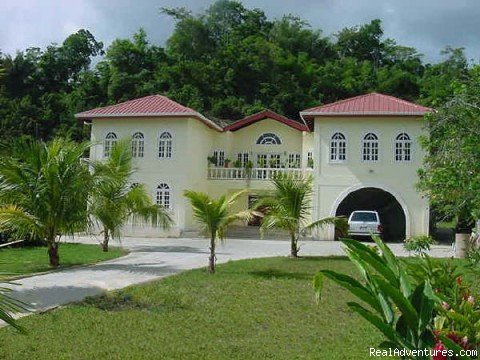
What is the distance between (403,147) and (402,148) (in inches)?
2.5

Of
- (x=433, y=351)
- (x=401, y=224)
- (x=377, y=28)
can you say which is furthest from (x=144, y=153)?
(x=377, y=28)

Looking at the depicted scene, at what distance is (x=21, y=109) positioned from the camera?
45781 mm

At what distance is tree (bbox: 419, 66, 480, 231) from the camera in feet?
33.8

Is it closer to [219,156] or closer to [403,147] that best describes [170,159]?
[219,156]

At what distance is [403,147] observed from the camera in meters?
26.5

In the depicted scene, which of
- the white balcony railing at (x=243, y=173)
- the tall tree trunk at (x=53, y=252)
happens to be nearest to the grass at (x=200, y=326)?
the tall tree trunk at (x=53, y=252)

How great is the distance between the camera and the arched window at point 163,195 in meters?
27.9

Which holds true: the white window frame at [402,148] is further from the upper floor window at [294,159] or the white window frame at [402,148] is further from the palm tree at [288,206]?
the palm tree at [288,206]

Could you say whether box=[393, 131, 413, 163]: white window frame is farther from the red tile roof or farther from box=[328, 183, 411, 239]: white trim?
box=[328, 183, 411, 239]: white trim

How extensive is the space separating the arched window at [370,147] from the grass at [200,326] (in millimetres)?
16030

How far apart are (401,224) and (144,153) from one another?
46.6ft

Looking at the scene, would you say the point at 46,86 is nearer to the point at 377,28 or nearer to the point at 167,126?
the point at 167,126

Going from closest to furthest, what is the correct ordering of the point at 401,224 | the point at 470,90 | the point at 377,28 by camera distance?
the point at 470,90 → the point at 401,224 → the point at 377,28

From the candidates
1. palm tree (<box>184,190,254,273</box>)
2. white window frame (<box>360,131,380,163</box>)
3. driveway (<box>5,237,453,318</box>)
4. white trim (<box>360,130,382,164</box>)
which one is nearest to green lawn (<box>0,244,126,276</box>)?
driveway (<box>5,237,453,318</box>)
